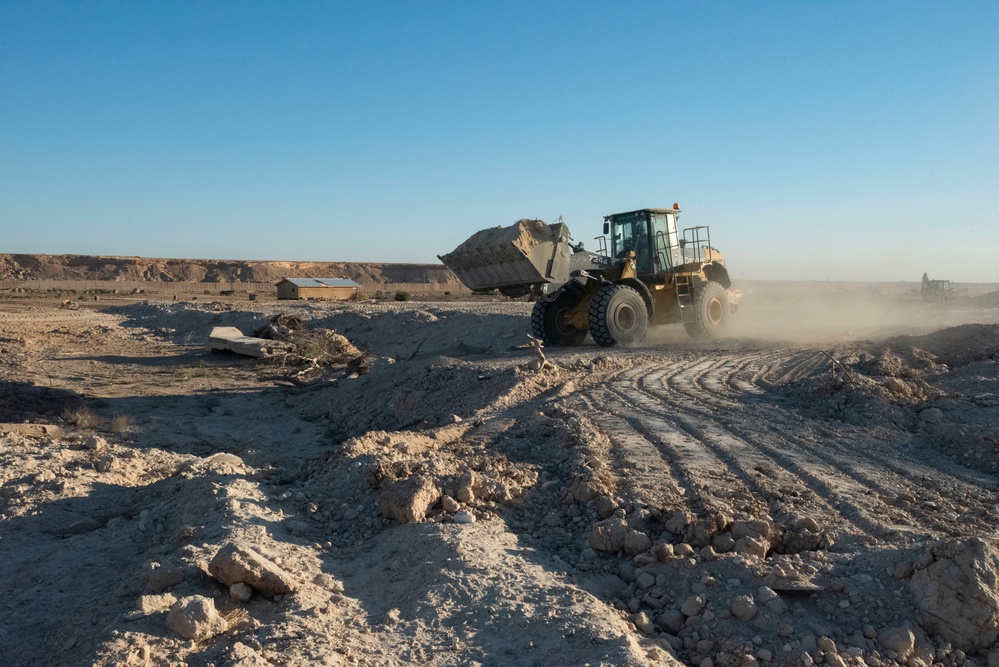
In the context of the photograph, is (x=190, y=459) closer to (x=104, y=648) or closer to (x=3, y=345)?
(x=104, y=648)

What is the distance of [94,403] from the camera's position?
13.1m

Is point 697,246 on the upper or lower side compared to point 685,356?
upper

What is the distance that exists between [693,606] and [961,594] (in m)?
1.46

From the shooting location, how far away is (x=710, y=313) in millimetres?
17594

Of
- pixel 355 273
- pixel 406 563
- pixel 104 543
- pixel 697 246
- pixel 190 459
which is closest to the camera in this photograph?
pixel 406 563

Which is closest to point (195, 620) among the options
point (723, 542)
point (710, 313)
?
point (723, 542)

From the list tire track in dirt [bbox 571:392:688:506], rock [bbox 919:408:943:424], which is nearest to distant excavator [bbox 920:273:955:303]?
rock [bbox 919:408:943:424]

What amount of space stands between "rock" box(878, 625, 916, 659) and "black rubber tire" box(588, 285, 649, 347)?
35.5ft

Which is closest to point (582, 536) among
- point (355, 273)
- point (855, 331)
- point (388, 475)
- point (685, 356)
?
point (388, 475)

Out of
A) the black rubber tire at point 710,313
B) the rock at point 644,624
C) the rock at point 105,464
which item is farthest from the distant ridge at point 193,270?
the rock at point 644,624

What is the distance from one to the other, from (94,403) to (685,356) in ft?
35.0

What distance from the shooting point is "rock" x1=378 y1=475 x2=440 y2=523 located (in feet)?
18.5

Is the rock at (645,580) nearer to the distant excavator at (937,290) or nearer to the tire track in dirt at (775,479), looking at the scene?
the tire track in dirt at (775,479)

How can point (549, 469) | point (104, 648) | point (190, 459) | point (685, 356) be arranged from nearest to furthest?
point (104, 648)
point (549, 469)
point (190, 459)
point (685, 356)
